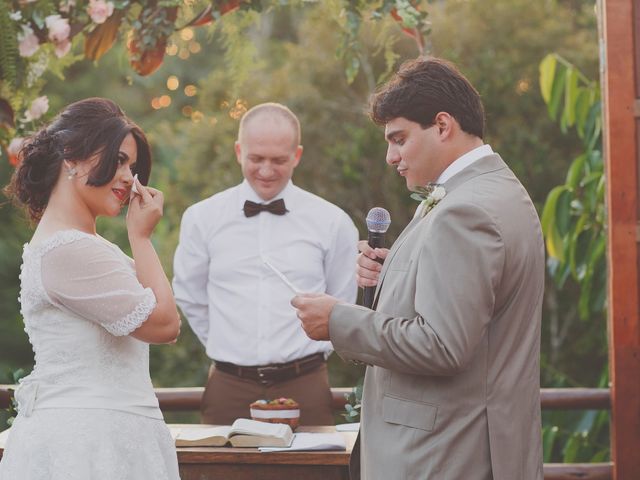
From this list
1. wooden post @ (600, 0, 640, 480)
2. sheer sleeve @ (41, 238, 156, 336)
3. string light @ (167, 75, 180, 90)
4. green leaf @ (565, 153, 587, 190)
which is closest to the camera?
sheer sleeve @ (41, 238, 156, 336)

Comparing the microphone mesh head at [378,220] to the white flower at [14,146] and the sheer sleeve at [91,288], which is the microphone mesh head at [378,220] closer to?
the sheer sleeve at [91,288]

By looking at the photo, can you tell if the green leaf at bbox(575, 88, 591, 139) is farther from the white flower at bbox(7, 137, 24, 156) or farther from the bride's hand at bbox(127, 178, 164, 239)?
the bride's hand at bbox(127, 178, 164, 239)

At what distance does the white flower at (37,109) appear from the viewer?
4.26m

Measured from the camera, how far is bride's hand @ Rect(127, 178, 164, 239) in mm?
2676

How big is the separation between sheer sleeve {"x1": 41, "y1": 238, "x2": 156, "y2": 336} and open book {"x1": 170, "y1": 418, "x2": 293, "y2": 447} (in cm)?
88

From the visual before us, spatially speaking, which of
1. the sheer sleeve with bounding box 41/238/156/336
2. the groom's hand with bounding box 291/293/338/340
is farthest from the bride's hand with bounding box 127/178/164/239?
the groom's hand with bounding box 291/293/338/340

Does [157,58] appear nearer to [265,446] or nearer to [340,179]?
[265,446]

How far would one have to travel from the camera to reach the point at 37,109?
429 cm

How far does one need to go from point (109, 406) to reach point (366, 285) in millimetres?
809

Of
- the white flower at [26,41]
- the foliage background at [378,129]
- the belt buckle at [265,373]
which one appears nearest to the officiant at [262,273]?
the belt buckle at [265,373]

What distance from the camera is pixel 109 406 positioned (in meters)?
2.59

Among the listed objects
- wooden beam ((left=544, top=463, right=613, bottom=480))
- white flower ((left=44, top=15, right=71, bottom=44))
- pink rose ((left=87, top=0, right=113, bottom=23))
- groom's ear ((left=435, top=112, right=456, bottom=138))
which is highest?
pink rose ((left=87, top=0, right=113, bottom=23))

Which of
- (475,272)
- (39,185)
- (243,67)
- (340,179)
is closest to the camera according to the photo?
(475,272)

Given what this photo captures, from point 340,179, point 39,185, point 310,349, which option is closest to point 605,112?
point 310,349
